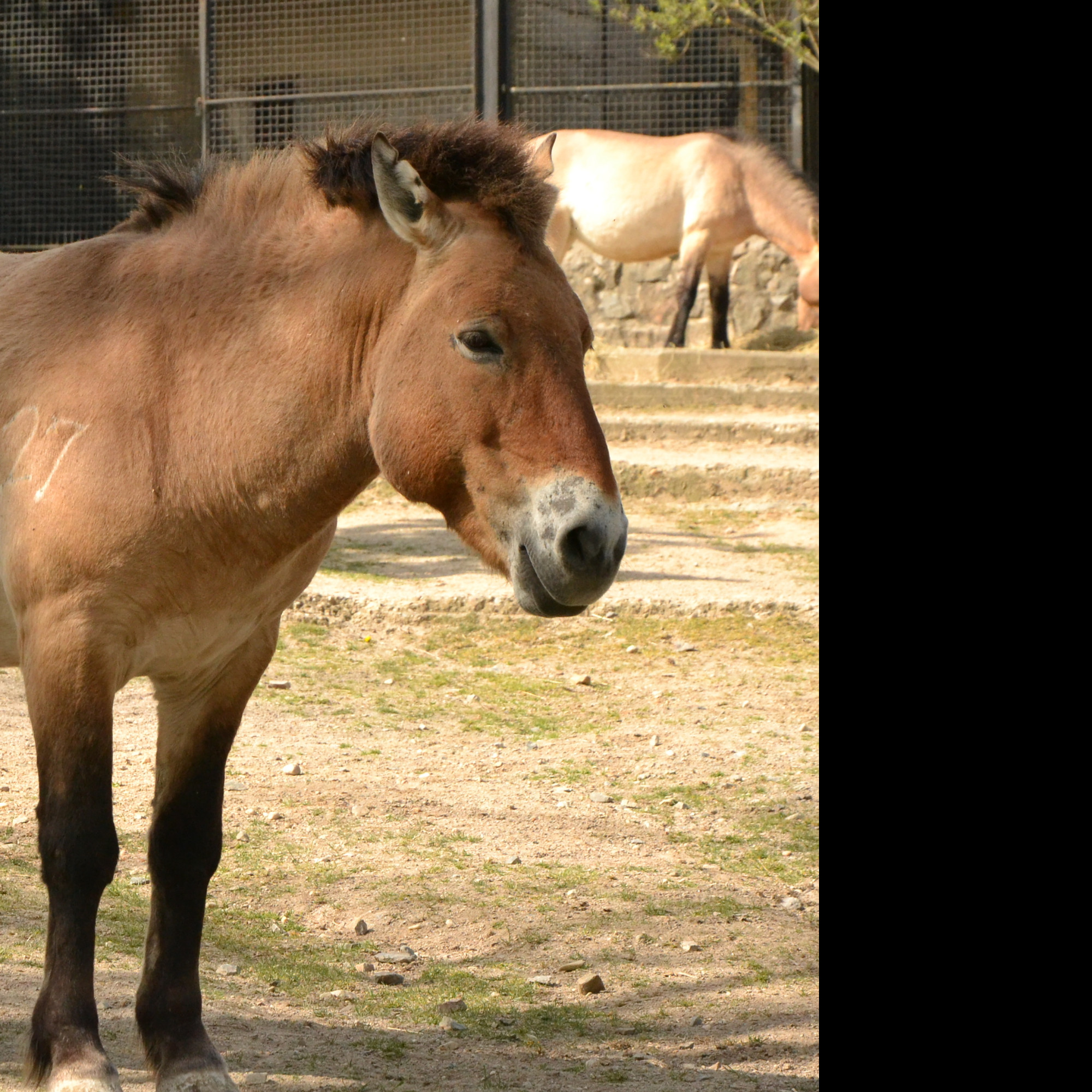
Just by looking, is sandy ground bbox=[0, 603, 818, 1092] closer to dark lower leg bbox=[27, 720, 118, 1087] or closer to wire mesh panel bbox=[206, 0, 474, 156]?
dark lower leg bbox=[27, 720, 118, 1087]

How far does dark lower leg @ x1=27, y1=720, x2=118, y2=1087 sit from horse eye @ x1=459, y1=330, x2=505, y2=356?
92 centimetres

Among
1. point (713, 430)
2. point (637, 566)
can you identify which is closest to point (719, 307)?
point (713, 430)

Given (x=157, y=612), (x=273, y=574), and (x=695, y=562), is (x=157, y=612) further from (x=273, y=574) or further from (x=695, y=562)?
(x=695, y=562)

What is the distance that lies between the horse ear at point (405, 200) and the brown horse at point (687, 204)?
9.18 m

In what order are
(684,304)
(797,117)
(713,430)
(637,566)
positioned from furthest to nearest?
(797,117)
(684,304)
(713,430)
(637,566)

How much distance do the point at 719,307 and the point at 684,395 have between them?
179 centimetres

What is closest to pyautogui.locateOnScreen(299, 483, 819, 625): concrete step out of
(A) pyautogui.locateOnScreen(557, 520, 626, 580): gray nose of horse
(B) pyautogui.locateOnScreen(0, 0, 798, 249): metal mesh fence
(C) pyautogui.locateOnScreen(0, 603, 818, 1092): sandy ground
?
(C) pyautogui.locateOnScreen(0, 603, 818, 1092): sandy ground

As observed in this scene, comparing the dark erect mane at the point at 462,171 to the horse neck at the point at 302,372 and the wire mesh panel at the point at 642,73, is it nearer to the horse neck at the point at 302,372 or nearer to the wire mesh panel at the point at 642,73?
the horse neck at the point at 302,372

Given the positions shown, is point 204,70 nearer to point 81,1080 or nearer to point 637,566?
point 637,566

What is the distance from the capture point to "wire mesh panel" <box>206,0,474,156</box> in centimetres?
1231

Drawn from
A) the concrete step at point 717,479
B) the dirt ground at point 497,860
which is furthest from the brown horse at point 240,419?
the concrete step at point 717,479

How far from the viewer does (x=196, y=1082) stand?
2611 mm
